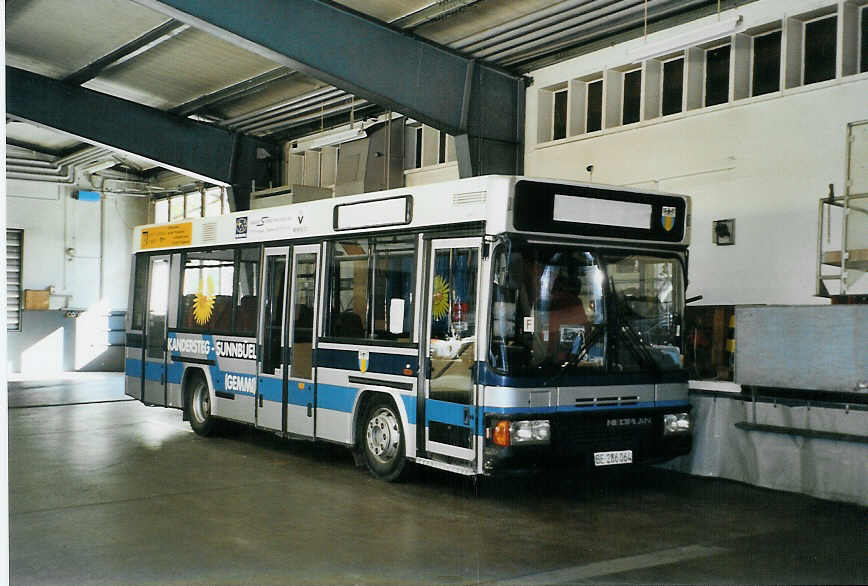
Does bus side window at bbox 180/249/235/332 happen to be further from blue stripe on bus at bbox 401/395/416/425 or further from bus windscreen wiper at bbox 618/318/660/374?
bus windscreen wiper at bbox 618/318/660/374

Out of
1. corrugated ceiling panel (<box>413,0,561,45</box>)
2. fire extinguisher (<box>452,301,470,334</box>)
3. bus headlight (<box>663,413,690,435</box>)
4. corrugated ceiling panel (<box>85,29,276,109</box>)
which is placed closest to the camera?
fire extinguisher (<box>452,301,470,334</box>)

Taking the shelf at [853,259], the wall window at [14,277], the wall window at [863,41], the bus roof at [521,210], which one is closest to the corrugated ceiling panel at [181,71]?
the bus roof at [521,210]

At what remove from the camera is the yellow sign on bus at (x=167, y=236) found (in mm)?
13484

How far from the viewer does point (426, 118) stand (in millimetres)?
14055

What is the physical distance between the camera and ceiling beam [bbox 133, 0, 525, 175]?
483 inches

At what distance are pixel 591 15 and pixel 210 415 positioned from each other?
745 cm

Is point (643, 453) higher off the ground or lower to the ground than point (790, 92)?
lower

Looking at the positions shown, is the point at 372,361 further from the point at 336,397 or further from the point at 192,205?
the point at 192,205

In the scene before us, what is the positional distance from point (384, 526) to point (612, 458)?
2.19m

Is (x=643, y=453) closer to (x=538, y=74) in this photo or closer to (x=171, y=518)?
(x=171, y=518)

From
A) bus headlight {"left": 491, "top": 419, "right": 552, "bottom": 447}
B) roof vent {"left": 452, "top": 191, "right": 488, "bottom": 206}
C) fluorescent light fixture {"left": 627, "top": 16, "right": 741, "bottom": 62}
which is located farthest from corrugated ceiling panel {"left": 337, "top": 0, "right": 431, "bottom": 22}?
bus headlight {"left": 491, "top": 419, "right": 552, "bottom": 447}

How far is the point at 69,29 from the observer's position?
1553 cm

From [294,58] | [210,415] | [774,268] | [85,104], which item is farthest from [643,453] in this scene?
[85,104]

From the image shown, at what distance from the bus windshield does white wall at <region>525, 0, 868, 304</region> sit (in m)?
2.96
